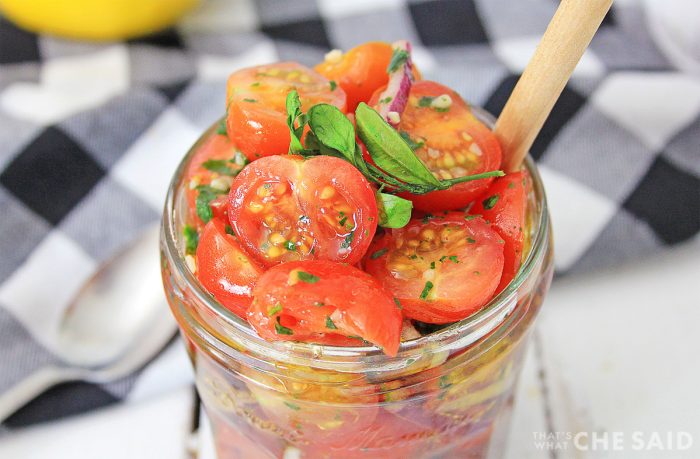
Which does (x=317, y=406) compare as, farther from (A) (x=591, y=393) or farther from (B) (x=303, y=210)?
(A) (x=591, y=393)

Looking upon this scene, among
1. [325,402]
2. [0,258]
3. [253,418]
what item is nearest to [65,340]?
[0,258]

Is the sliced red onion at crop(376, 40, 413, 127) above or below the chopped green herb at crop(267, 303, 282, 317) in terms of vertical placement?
above

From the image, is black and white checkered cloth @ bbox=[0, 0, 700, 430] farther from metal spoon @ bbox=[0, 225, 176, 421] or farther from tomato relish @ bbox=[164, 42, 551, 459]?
tomato relish @ bbox=[164, 42, 551, 459]

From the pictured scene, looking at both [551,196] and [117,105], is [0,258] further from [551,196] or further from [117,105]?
[551,196]

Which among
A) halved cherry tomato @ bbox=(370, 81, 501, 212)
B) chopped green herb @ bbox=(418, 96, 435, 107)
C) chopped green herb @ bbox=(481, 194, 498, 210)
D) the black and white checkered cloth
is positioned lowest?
the black and white checkered cloth

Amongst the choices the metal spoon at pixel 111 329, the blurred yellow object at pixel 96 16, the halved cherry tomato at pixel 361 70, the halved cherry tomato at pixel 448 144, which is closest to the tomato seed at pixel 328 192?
the halved cherry tomato at pixel 448 144

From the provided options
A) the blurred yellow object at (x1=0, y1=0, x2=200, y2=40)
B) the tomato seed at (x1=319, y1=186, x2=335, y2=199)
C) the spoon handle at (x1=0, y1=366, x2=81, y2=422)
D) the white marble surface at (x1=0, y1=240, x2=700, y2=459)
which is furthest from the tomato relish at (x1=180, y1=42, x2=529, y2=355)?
the blurred yellow object at (x1=0, y1=0, x2=200, y2=40)

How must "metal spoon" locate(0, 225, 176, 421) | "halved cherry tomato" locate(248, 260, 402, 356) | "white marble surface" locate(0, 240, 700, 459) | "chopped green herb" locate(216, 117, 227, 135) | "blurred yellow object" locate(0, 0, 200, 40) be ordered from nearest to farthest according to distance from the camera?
"halved cherry tomato" locate(248, 260, 402, 356), "chopped green herb" locate(216, 117, 227, 135), "white marble surface" locate(0, 240, 700, 459), "metal spoon" locate(0, 225, 176, 421), "blurred yellow object" locate(0, 0, 200, 40)

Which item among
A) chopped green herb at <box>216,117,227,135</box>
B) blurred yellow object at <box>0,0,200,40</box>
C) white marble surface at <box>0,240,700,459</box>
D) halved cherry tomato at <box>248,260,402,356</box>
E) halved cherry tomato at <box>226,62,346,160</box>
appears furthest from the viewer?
blurred yellow object at <box>0,0,200,40</box>
